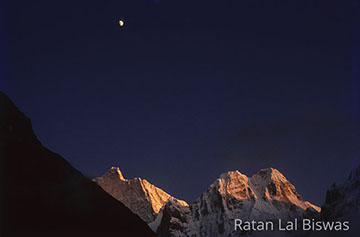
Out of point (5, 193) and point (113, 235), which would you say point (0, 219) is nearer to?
point (5, 193)

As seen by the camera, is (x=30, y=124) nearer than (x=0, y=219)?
No

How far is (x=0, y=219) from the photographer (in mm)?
48688

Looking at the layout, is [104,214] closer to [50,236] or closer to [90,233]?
[90,233]

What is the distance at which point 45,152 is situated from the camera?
209 feet

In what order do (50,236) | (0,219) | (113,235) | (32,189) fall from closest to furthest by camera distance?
(0,219), (50,236), (32,189), (113,235)

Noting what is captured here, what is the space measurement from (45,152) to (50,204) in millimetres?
9916

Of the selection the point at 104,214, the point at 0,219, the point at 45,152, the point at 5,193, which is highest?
the point at 45,152

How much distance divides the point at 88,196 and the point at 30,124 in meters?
12.8

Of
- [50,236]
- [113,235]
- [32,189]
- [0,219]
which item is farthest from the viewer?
[113,235]

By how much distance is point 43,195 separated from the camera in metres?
56.3

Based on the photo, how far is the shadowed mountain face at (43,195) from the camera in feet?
170

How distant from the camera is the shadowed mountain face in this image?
2037 inches

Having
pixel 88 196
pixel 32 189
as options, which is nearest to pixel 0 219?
pixel 32 189

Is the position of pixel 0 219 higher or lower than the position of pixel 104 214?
lower
